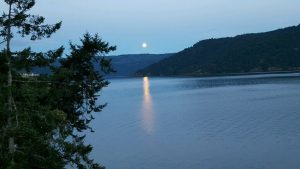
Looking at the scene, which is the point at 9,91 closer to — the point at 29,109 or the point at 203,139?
the point at 29,109

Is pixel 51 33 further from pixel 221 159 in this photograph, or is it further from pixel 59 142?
pixel 221 159

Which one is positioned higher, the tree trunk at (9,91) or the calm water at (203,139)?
the tree trunk at (9,91)

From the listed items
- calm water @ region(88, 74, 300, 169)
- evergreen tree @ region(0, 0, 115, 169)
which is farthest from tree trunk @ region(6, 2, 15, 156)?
calm water @ region(88, 74, 300, 169)

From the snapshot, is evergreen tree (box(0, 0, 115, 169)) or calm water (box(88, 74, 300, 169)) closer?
evergreen tree (box(0, 0, 115, 169))

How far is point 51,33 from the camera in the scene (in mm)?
20031

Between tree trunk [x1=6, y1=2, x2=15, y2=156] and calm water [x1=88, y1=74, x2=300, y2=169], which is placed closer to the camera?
tree trunk [x1=6, y1=2, x2=15, y2=156]

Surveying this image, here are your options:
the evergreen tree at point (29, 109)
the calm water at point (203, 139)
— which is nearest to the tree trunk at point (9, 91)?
the evergreen tree at point (29, 109)

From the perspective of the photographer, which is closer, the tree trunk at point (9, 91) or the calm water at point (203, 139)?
the tree trunk at point (9, 91)

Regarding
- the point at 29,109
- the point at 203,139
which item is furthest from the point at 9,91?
the point at 203,139

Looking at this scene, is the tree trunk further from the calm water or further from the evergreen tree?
the calm water

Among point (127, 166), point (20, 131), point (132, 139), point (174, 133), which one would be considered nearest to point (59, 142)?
point (20, 131)

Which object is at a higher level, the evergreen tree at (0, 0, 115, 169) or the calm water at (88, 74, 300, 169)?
the evergreen tree at (0, 0, 115, 169)

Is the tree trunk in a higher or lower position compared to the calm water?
higher

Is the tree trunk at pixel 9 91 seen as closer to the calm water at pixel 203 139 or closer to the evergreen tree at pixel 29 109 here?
the evergreen tree at pixel 29 109
